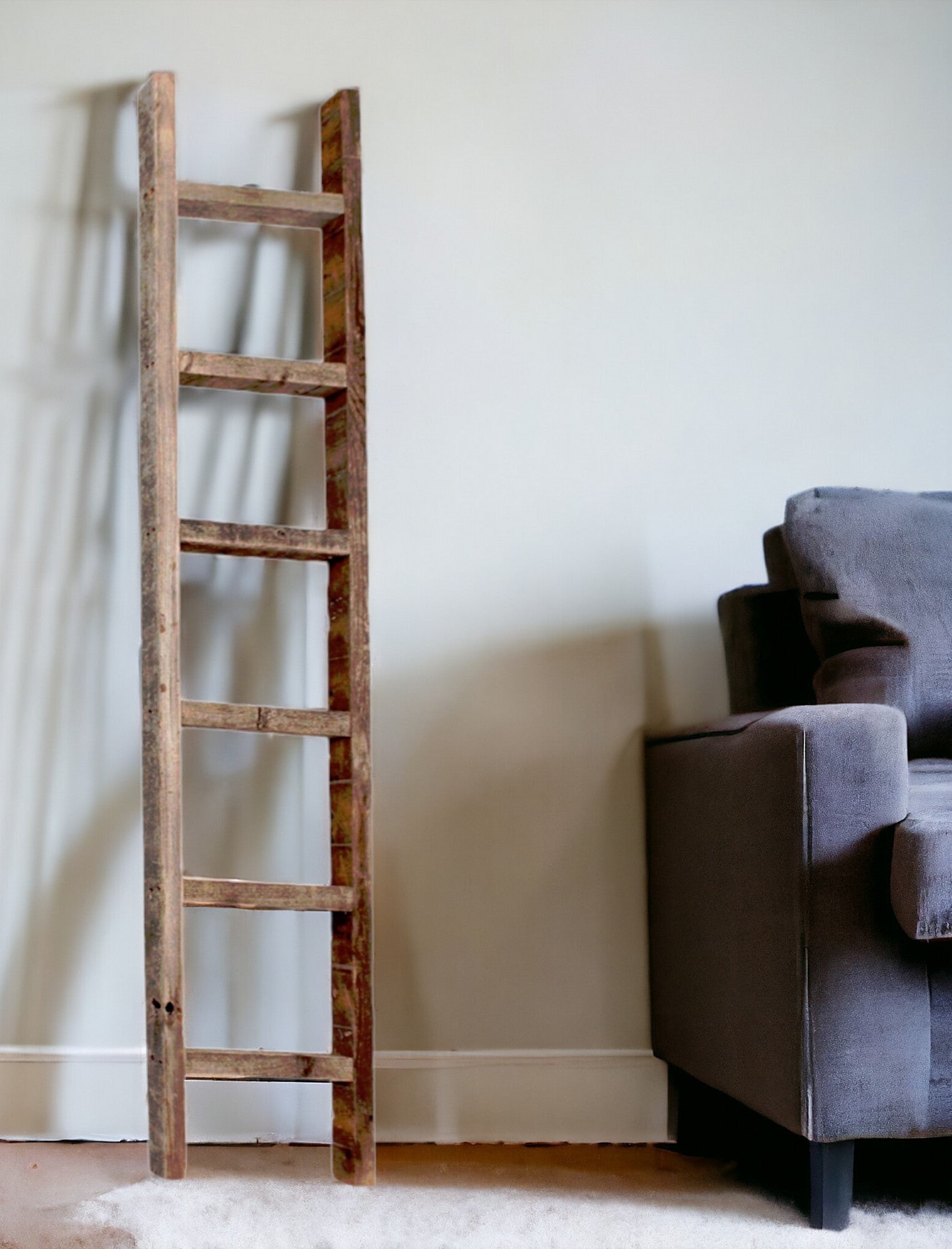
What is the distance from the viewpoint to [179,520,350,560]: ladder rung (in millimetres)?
1755

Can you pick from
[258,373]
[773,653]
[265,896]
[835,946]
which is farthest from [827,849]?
[258,373]

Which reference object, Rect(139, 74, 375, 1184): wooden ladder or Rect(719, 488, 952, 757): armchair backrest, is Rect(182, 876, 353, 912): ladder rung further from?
Rect(719, 488, 952, 757): armchair backrest

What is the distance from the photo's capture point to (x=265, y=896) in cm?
171

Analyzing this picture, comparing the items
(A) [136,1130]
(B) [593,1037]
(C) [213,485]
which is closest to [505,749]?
(B) [593,1037]

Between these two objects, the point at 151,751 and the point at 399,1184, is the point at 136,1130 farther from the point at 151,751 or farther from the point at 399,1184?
the point at 151,751

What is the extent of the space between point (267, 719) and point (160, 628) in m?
0.21

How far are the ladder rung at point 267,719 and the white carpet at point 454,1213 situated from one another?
0.64 metres

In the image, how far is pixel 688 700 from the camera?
6.75 feet

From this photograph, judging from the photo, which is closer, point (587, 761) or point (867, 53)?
point (587, 761)

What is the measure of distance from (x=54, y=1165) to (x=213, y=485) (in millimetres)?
1087

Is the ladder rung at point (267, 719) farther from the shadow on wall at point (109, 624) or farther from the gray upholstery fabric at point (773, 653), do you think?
the gray upholstery fabric at point (773, 653)

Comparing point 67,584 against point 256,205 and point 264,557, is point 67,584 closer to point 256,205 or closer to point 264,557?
point 264,557

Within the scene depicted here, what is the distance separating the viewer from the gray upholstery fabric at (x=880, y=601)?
1.66 m

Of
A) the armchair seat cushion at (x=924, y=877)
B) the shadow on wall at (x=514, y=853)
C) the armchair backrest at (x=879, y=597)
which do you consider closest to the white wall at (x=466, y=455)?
the shadow on wall at (x=514, y=853)
